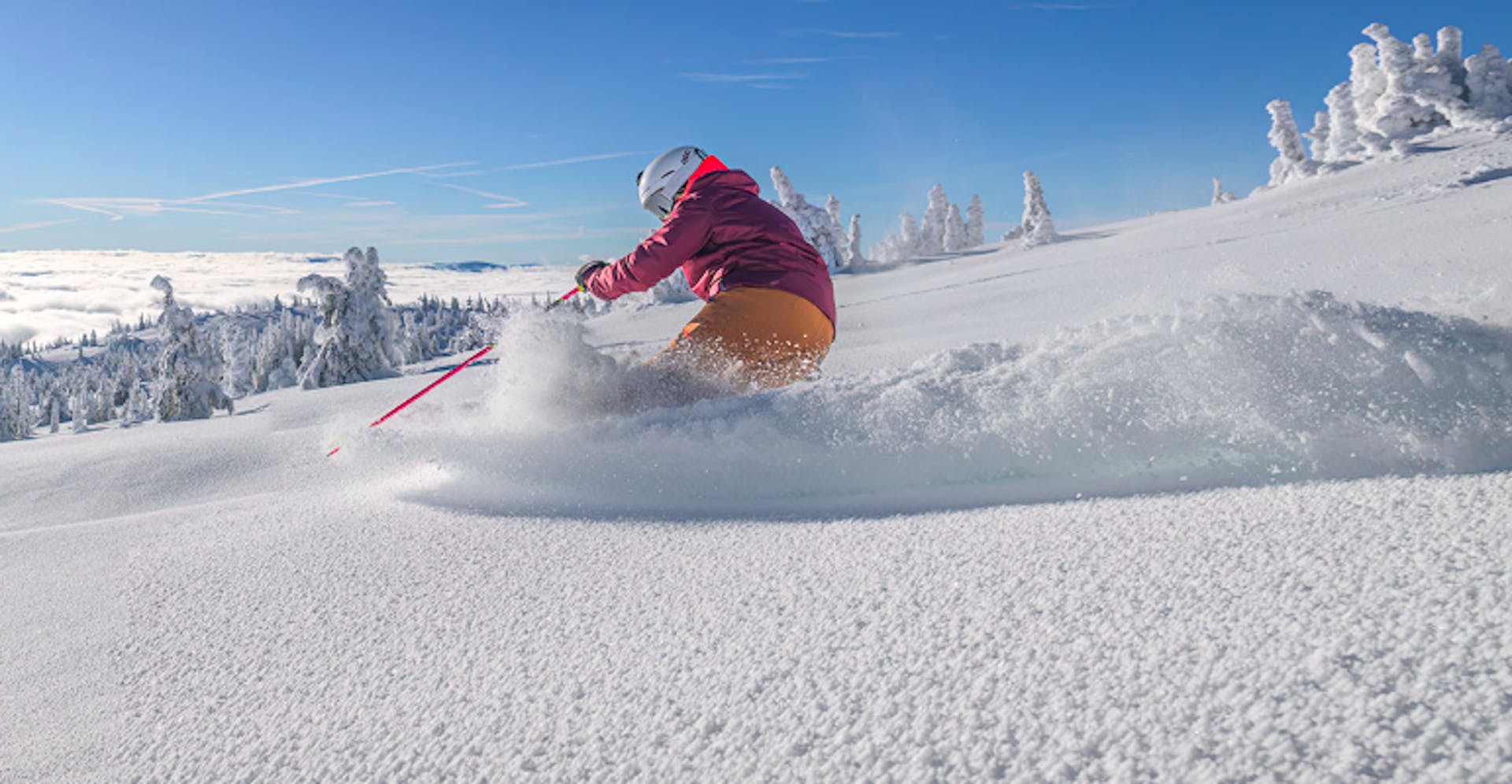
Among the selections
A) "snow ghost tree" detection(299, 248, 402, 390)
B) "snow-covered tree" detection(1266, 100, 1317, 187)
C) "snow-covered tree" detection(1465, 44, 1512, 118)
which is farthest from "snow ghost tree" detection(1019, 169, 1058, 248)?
"snow ghost tree" detection(299, 248, 402, 390)

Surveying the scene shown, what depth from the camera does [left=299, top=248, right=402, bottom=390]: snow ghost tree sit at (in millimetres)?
23281

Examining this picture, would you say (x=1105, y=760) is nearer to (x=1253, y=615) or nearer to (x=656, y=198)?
(x=1253, y=615)

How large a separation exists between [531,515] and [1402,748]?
79.3 inches

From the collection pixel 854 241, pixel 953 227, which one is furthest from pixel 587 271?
pixel 953 227

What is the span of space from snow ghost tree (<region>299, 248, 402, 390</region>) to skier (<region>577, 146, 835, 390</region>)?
70.3ft

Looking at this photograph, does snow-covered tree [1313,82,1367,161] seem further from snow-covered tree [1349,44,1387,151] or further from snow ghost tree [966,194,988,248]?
snow ghost tree [966,194,988,248]

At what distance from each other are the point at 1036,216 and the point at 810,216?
11.3m

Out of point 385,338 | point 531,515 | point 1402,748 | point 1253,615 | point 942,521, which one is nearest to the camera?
point 1402,748

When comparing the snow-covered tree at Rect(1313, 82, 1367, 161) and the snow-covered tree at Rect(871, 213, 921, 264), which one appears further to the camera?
the snow-covered tree at Rect(871, 213, 921, 264)

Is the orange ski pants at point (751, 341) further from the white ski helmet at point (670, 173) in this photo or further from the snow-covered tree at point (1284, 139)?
the snow-covered tree at point (1284, 139)

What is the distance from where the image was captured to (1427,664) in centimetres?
82

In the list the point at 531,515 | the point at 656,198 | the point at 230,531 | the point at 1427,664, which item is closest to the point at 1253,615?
the point at 1427,664

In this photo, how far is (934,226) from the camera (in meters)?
53.7

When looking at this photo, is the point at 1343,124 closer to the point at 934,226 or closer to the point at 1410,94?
the point at 1410,94
